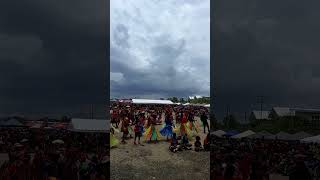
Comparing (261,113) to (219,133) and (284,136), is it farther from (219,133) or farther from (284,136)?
(284,136)

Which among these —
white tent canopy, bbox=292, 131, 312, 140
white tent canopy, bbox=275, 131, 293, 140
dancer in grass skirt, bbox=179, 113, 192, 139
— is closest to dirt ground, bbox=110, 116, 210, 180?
dancer in grass skirt, bbox=179, 113, 192, 139

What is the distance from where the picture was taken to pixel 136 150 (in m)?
18.1

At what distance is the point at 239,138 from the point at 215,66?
265 inches

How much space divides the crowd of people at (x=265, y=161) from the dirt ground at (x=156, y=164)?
1.25m

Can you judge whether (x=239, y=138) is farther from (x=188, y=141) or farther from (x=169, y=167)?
(x=169, y=167)

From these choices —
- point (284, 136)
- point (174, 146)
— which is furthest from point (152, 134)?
point (284, 136)

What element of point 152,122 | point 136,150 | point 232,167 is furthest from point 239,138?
point 232,167

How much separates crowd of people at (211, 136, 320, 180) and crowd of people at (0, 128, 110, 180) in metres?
3.76

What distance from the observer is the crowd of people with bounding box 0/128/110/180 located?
12422mm

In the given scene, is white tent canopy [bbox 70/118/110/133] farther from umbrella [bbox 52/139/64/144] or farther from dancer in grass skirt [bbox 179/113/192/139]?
dancer in grass skirt [bbox 179/113/192/139]

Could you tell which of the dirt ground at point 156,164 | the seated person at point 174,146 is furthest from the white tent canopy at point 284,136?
the seated person at point 174,146

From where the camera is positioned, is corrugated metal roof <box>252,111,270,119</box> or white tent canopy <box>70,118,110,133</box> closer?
white tent canopy <box>70,118,110,133</box>

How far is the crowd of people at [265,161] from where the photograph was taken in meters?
12.9

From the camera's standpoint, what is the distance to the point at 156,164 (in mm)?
16938
